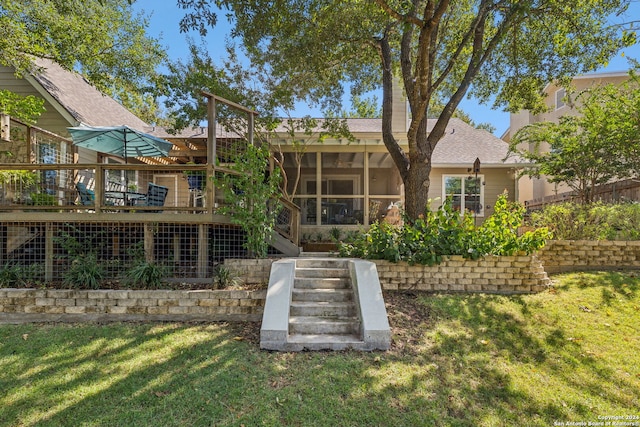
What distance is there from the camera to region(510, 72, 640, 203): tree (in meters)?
7.85

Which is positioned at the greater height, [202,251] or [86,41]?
[86,41]

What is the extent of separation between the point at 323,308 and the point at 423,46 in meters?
4.77

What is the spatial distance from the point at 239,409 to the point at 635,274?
7.66 meters

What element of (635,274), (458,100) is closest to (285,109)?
(458,100)

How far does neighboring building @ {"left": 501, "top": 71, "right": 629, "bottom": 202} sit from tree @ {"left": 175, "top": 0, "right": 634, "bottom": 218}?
5.54 m

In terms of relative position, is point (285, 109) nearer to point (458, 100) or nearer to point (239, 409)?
point (458, 100)

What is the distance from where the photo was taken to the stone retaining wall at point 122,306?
16.3 feet

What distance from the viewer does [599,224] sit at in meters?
7.40

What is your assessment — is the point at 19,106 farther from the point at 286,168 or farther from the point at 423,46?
the point at 423,46

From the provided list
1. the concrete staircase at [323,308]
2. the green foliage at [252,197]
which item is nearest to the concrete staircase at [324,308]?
the concrete staircase at [323,308]

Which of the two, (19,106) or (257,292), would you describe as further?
(19,106)

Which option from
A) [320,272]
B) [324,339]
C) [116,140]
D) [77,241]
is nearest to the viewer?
[324,339]

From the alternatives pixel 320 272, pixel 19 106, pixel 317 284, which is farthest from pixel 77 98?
pixel 317 284

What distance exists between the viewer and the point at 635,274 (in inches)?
253
